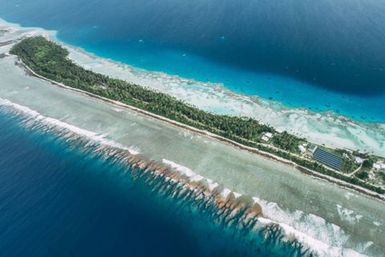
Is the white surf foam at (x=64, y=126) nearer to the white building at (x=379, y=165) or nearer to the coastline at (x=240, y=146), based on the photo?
the coastline at (x=240, y=146)

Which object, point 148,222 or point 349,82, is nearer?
point 148,222

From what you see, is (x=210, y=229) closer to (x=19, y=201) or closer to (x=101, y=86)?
(x=19, y=201)

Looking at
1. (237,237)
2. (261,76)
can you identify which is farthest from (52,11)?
(237,237)

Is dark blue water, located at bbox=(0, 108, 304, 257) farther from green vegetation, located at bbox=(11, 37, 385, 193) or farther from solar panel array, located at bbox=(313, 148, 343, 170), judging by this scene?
solar panel array, located at bbox=(313, 148, 343, 170)

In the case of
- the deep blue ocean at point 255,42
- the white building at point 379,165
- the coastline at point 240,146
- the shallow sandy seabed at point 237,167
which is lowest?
the shallow sandy seabed at point 237,167

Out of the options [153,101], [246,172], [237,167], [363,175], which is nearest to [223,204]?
[246,172]

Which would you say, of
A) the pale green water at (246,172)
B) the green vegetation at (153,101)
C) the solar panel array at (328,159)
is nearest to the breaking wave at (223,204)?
the pale green water at (246,172)
